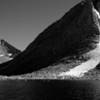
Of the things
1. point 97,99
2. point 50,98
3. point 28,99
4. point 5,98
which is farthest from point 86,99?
point 5,98

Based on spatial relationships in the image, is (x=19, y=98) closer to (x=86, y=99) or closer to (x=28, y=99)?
(x=28, y=99)

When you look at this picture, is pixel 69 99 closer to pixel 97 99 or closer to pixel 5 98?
pixel 97 99

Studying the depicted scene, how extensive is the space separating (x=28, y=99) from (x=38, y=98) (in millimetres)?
5040

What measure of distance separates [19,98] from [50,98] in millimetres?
11758

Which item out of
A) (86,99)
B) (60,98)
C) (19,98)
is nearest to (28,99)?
(19,98)

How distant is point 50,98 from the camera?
393 feet

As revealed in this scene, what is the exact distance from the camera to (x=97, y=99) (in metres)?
120

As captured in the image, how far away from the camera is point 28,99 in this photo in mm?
116062

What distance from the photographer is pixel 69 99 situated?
11800 centimetres

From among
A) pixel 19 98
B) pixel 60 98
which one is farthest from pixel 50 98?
pixel 19 98

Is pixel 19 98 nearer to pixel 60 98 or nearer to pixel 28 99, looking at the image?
pixel 28 99

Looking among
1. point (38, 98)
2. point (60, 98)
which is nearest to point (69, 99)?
point (60, 98)

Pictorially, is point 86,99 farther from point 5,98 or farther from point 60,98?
point 5,98

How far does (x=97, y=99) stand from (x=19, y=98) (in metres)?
29.6
